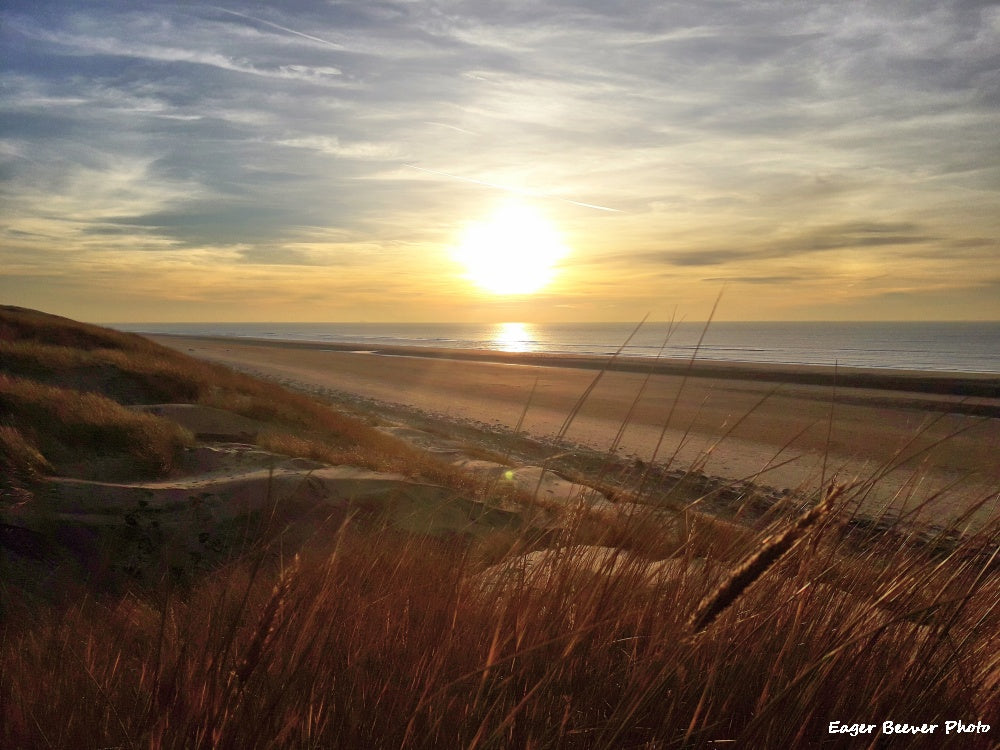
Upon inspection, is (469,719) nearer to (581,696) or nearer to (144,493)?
(581,696)

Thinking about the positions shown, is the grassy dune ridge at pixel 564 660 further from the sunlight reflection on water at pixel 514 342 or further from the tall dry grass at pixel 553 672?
the sunlight reflection on water at pixel 514 342

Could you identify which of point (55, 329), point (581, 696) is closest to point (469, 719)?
point (581, 696)

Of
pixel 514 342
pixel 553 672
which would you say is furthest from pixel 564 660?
pixel 514 342

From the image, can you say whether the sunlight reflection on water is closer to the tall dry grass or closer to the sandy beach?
the sandy beach

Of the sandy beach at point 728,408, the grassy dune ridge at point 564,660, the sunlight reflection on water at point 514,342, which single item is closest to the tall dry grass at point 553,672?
the grassy dune ridge at point 564,660

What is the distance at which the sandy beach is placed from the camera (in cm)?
1152

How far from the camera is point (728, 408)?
67.5 ft

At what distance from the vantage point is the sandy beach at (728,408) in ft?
37.8

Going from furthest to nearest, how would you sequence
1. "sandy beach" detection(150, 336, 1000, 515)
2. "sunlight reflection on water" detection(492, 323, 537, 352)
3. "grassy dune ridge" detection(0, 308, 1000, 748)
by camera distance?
"sunlight reflection on water" detection(492, 323, 537, 352) < "sandy beach" detection(150, 336, 1000, 515) < "grassy dune ridge" detection(0, 308, 1000, 748)

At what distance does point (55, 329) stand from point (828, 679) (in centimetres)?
1911

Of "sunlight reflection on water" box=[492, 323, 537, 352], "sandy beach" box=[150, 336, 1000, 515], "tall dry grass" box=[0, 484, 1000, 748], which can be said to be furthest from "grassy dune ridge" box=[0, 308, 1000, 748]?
"sunlight reflection on water" box=[492, 323, 537, 352]

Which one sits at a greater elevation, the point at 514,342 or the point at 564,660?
the point at 514,342

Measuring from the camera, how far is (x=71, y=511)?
15.9 feet

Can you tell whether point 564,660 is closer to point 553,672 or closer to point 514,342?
point 553,672
